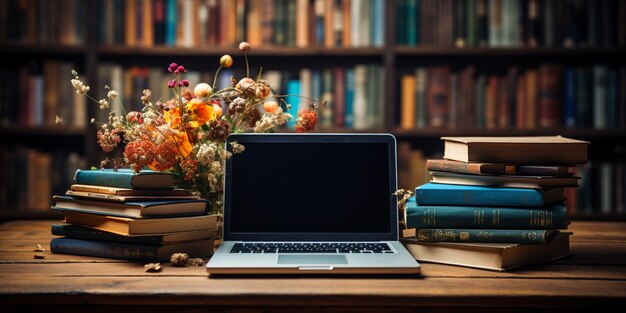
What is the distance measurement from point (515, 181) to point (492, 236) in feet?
0.37

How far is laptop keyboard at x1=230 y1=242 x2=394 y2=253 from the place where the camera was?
1.20m

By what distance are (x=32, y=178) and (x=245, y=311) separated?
2.04 metres

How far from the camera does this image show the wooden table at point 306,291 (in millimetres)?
993

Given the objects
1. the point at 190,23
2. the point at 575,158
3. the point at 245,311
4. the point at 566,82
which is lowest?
the point at 245,311

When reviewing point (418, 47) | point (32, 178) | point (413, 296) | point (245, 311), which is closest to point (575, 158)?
point (413, 296)

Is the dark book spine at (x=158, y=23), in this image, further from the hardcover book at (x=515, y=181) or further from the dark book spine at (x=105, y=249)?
the hardcover book at (x=515, y=181)

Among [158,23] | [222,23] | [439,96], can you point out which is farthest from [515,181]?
[158,23]

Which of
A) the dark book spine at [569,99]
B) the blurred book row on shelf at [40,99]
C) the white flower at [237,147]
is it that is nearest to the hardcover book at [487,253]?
the white flower at [237,147]

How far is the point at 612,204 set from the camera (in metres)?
2.79

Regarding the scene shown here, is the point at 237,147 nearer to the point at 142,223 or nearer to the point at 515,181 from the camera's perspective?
the point at 142,223

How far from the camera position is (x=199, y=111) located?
1270 mm

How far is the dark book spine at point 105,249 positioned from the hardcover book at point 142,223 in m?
0.03

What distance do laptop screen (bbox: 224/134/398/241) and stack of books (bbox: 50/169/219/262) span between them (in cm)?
6

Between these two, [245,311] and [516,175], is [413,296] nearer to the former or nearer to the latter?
[245,311]
